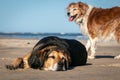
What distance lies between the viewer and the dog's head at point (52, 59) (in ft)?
25.6

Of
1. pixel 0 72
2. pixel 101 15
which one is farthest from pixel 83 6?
pixel 0 72

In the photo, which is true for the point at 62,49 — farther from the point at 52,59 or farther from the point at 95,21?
the point at 95,21

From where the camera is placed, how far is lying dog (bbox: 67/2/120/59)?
11.8 metres

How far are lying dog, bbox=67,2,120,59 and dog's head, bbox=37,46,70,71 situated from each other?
3.96 meters

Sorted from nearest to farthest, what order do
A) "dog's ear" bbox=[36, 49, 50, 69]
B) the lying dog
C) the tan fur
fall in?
the tan fur → "dog's ear" bbox=[36, 49, 50, 69] → the lying dog

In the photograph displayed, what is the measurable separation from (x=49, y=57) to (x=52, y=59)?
9cm

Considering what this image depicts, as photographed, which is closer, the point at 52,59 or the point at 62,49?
the point at 52,59

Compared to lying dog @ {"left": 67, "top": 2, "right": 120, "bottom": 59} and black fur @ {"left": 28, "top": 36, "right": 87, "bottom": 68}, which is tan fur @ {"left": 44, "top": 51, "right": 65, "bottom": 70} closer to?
black fur @ {"left": 28, "top": 36, "right": 87, "bottom": 68}

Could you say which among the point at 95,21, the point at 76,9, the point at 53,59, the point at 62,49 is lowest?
the point at 53,59

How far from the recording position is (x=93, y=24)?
12125 mm

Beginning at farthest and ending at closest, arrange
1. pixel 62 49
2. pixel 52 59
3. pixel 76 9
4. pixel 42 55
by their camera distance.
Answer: pixel 76 9 < pixel 62 49 < pixel 42 55 < pixel 52 59

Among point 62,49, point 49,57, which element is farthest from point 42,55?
point 62,49

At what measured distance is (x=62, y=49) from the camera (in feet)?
27.2

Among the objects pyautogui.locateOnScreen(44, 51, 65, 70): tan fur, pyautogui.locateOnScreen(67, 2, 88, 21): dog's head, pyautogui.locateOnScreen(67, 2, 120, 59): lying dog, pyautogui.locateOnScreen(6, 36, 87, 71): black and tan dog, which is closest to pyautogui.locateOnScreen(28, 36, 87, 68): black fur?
pyautogui.locateOnScreen(6, 36, 87, 71): black and tan dog
